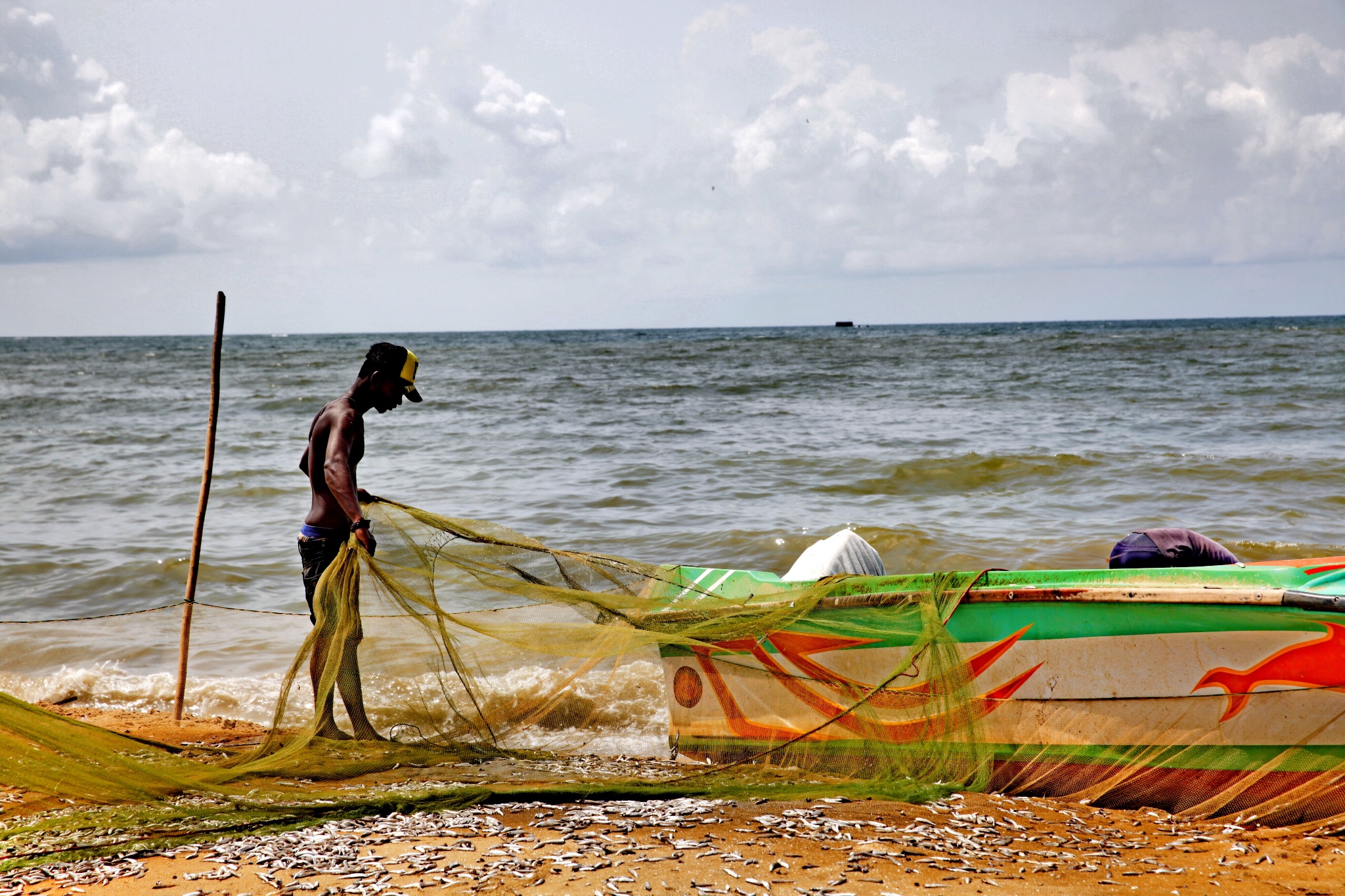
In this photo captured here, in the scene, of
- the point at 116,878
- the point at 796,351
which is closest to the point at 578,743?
the point at 116,878

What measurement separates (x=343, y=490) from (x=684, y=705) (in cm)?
179

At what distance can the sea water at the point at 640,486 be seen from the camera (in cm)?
664

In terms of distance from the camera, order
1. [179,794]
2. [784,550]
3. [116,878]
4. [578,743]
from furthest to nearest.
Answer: [784,550] → [578,743] → [179,794] → [116,878]

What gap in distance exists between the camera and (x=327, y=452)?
13.6 feet

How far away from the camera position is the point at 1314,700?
11.5 feet

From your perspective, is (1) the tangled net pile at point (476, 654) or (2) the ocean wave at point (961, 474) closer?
(1) the tangled net pile at point (476, 654)

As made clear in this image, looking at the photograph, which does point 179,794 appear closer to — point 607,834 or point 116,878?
point 116,878

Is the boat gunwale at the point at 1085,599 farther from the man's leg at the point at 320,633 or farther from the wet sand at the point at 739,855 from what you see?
the man's leg at the point at 320,633

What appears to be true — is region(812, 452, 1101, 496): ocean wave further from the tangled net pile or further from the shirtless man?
the shirtless man

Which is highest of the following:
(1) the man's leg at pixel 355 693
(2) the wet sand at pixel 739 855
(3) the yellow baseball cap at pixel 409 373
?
(3) the yellow baseball cap at pixel 409 373

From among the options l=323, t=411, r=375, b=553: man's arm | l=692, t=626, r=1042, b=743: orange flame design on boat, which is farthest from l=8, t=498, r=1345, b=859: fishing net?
l=323, t=411, r=375, b=553: man's arm

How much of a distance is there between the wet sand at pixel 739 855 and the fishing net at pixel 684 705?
139mm

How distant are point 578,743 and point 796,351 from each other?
41.2 metres

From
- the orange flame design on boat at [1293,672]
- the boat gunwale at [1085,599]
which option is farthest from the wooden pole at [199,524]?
the orange flame design on boat at [1293,672]
